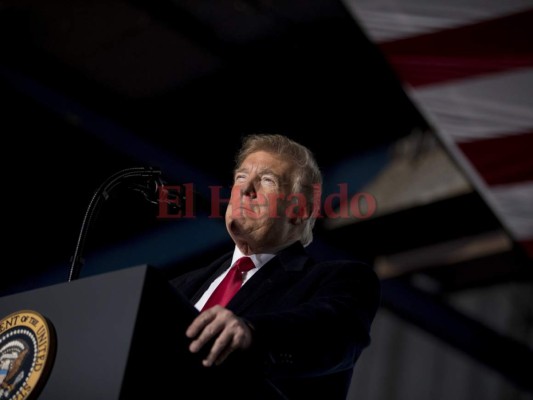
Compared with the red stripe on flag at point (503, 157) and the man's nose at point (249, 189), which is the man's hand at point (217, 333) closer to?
the man's nose at point (249, 189)

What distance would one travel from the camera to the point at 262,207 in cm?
132

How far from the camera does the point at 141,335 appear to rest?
2.49ft

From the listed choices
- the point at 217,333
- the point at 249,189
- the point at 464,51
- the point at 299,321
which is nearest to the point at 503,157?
the point at 464,51

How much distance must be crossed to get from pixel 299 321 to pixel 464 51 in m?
1.69

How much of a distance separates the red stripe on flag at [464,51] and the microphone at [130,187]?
145cm

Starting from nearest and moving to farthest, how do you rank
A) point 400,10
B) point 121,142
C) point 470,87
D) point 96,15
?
point 400,10
point 470,87
point 96,15
point 121,142

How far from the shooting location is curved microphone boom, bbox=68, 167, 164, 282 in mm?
1136

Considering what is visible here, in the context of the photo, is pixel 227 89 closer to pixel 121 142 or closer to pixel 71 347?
pixel 121 142

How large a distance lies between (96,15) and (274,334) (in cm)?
258

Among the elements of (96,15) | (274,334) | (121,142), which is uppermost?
(96,15)

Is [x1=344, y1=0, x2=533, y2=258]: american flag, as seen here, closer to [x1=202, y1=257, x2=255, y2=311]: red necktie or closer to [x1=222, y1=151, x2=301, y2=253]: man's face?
[x1=222, y1=151, x2=301, y2=253]: man's face

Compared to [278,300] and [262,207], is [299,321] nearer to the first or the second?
[278,300]

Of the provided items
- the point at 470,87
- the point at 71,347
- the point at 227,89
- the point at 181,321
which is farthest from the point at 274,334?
the point at 227,89

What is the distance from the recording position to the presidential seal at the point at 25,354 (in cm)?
81
